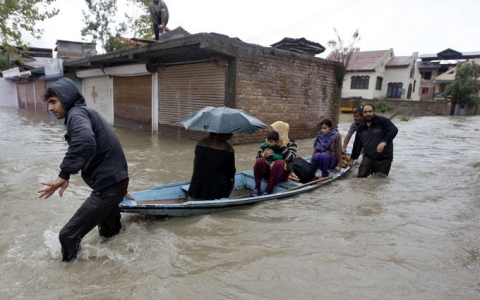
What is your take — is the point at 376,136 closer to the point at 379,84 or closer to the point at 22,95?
the point at 22,95

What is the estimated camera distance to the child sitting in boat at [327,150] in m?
5.89

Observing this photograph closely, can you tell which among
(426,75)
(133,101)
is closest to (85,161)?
(133,101)

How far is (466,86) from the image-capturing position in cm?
2931

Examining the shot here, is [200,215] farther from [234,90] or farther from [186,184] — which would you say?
[234,90]

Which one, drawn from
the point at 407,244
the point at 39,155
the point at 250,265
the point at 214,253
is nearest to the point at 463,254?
the point at 407,244

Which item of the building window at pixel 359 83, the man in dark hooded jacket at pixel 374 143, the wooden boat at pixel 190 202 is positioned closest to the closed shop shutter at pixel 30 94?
the wooden boat at pixel 190 202

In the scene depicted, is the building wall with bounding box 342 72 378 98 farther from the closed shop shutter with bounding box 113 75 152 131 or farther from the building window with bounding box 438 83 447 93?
the closed shop shutter with bounding box 113 75 152 131

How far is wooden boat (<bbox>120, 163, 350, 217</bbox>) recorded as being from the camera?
12.1 feet

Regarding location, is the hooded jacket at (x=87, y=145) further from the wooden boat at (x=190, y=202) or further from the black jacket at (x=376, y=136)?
the black jacket at (x=376, y=136)

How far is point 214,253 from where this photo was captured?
3.31 m

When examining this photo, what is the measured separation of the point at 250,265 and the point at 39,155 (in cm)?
735

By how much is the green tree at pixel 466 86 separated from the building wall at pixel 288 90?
23.2m

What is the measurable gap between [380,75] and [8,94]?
39431 millimetres

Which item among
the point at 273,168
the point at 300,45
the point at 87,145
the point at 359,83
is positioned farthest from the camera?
the point at 359,83
